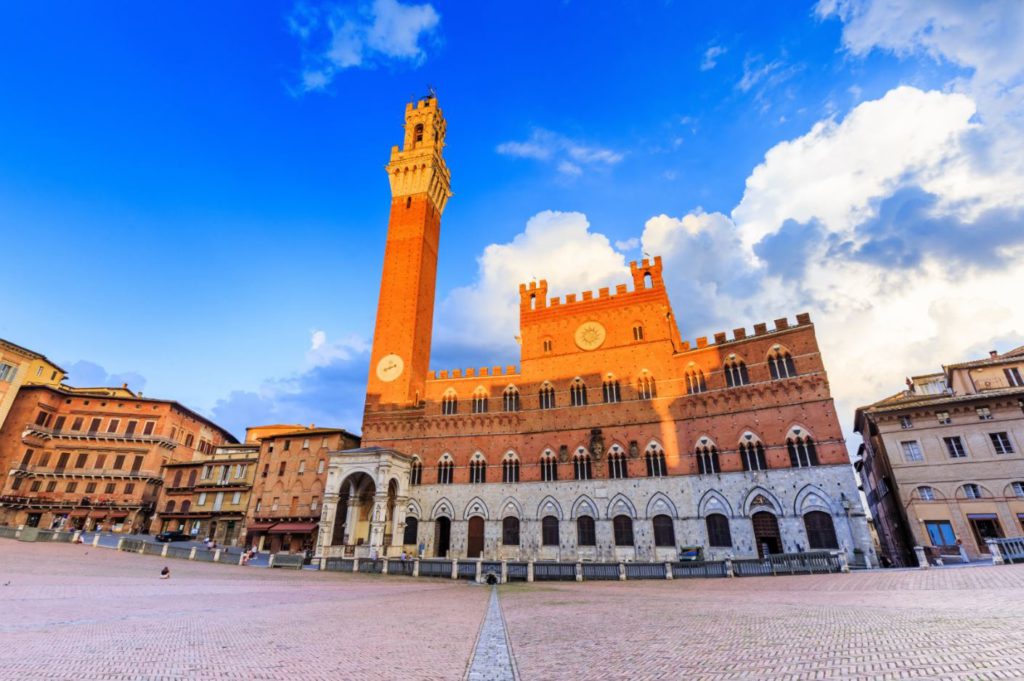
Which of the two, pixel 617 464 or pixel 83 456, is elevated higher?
pixel 83 456

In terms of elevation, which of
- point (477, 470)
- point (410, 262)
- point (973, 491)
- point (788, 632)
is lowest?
point (788, 632)

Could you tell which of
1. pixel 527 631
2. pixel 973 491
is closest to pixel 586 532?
pixel 973 491

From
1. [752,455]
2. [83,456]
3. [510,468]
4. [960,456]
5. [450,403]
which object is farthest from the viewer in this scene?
[83,456]

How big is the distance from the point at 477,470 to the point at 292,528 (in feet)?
51.3

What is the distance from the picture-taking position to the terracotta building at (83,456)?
40.5 m

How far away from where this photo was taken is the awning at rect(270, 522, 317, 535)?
119 feet

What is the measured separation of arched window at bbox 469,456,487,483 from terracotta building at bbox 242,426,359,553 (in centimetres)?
1220

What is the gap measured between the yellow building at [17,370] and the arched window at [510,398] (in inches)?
1708

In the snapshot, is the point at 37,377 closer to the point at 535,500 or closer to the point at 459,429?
the point at 459,429

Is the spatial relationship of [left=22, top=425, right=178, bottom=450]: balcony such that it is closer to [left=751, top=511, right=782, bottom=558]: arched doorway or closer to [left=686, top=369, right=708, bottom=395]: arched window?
[left=686, top=369, right=708, bottom=395]: arched window

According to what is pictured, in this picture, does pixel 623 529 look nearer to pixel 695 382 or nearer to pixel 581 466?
pixel 581 466

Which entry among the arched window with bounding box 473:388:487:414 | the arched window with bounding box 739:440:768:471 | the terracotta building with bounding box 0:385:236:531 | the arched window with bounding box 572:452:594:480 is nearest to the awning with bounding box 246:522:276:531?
the terracotta building with bounding box 0:385:236:531

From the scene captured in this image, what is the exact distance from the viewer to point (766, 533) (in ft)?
88.3

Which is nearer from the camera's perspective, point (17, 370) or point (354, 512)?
point (354, 512)
